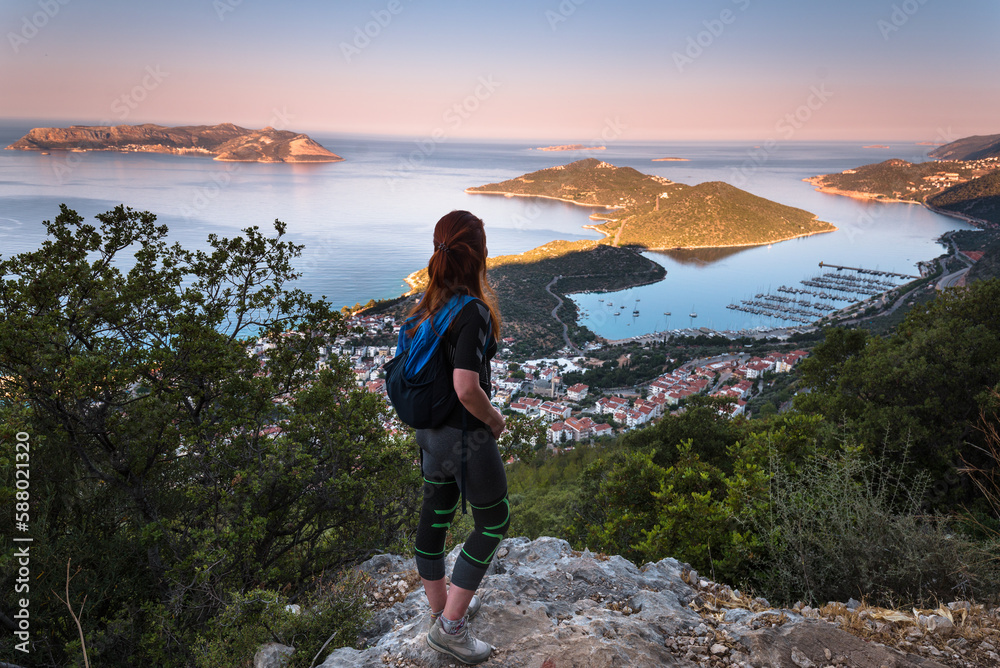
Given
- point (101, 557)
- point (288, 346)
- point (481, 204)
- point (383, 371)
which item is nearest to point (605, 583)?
point (383, 371)

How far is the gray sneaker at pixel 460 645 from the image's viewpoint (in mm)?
1675

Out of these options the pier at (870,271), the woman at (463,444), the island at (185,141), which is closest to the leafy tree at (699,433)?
the woman at (463,444)

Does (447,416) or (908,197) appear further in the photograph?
(908,197)

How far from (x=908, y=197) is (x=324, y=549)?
128116 mm

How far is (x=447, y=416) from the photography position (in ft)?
4.91

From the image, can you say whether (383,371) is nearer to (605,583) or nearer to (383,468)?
(605,583)

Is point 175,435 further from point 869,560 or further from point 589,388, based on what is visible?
point 589,388

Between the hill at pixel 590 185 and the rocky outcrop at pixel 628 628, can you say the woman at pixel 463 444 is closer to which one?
the rocky outcrop at pixel 628 628

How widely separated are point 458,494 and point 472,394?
50cm

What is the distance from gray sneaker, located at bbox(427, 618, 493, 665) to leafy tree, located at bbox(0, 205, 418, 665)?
3.89 ft

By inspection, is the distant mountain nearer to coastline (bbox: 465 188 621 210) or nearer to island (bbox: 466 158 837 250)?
island (bbox: 466 158 837 250)

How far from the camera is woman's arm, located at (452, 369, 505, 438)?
1.38 metres

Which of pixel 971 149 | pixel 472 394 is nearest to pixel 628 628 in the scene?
pixel 472 394

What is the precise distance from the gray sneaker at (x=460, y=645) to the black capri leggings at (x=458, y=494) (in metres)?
0.18
